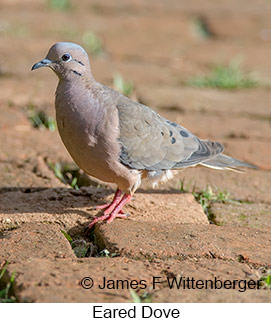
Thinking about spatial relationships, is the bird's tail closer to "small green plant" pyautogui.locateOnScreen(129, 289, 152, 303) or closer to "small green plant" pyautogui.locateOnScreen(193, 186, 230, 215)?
"small green plant" pyautogui.locateOnScreen(193, 186, 230, 215)

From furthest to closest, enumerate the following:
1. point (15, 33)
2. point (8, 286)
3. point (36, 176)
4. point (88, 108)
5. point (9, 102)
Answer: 1. point (15, 33)
2. point (9, 102)
3. point (36, 176)
4. point (88, 108)
5. point (8, 286)

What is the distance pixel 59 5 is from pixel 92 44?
7.48 feet

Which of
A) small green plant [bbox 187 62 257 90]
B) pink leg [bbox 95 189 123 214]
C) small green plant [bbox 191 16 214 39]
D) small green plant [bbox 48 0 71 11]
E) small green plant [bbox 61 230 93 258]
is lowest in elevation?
small green plant [bbox 61 230 93 258]

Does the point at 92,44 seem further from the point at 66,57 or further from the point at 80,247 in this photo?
the point at 80,247

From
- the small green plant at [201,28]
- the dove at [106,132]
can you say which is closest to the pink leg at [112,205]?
the dove at [106,132]

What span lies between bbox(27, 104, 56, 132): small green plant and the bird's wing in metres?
1.43

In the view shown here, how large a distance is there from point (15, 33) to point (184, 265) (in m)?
5.29

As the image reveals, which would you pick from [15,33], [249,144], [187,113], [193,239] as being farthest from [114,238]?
[15,33]

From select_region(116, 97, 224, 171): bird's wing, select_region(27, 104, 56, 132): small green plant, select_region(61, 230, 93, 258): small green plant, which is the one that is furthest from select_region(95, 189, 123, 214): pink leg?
select_region(27, 104, 56, 132): small green plant

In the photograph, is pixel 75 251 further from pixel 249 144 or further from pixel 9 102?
pixel 9 102

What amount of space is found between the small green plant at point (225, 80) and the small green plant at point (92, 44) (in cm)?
141

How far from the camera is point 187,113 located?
5059mm

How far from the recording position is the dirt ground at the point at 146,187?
2.47 metres

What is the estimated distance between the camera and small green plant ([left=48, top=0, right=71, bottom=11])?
878 centimetres
